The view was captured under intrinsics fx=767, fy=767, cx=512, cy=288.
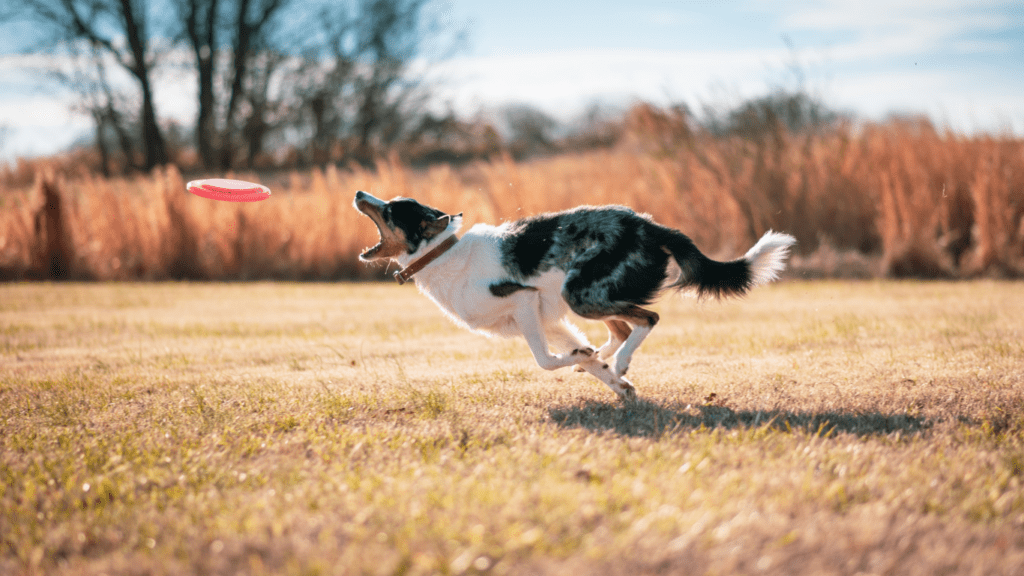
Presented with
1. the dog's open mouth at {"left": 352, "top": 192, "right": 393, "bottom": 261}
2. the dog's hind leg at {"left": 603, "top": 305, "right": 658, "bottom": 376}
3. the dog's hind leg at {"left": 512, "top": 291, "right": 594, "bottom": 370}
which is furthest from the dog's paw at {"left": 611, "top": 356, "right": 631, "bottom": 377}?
the dog's open mouth at {"left": 352, "top": 192, "right": 393, "bottom": 261}

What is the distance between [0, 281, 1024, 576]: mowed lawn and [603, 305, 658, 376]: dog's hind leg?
0.68ft

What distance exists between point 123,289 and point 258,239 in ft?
6.55

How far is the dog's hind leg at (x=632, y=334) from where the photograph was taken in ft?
13.0

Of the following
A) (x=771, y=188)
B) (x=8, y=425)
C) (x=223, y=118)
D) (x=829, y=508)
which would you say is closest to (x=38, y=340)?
(x=8, y=425)

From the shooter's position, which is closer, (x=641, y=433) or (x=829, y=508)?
(x=829, y=508)

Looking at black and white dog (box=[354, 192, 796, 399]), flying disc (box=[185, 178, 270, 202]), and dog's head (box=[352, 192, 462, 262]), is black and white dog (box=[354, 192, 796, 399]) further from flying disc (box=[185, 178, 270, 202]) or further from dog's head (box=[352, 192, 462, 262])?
flying disc (box=[185, 178, 270, 202])

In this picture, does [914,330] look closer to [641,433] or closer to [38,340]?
[641,433]

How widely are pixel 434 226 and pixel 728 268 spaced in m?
1.60

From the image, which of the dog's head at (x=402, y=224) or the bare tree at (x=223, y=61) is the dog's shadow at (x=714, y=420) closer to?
the dog's head at (x=402, y=224)

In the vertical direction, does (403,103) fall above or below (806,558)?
above

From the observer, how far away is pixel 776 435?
10.9 ft

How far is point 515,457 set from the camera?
306 centimetres

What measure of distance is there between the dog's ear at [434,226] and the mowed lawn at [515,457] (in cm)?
87

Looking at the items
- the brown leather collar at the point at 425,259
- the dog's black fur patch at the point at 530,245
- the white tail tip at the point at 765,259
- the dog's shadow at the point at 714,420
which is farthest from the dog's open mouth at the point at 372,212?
the white tail tip at the point at 765,259
